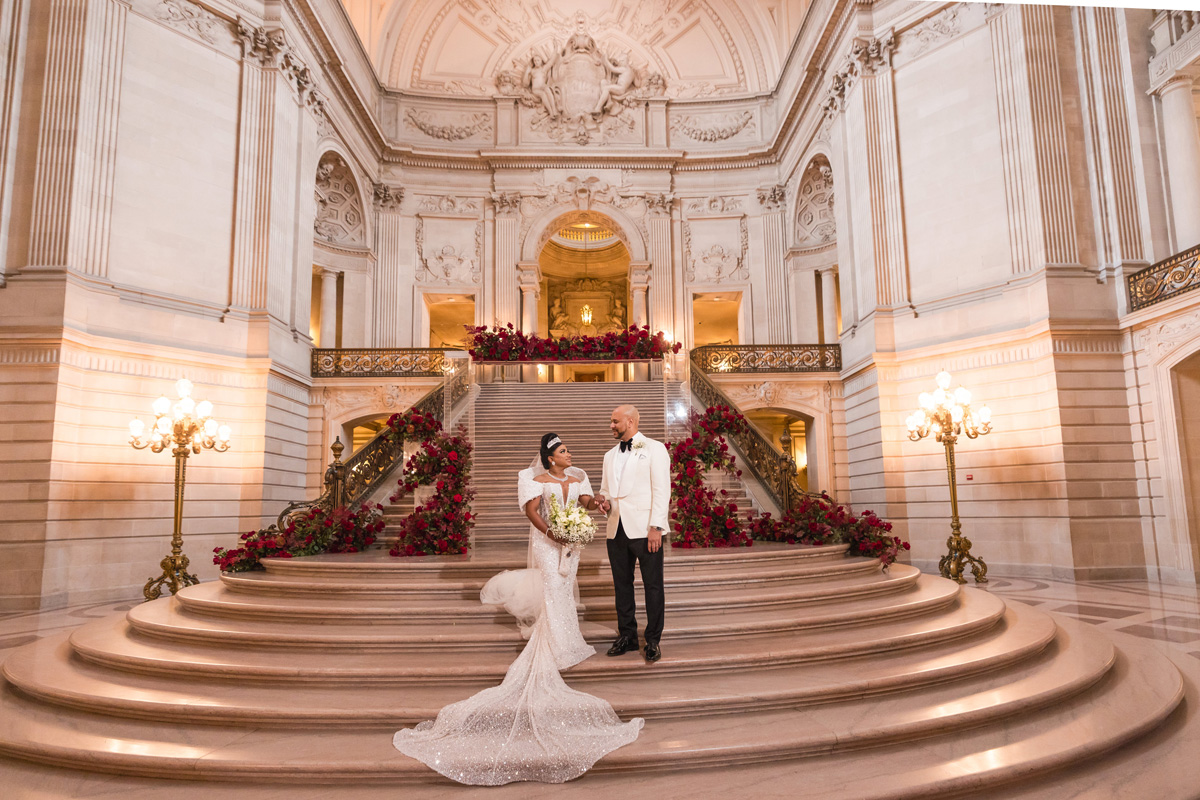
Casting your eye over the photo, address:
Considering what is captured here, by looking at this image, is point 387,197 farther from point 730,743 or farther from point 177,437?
point 730,743

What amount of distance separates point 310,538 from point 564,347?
7.26 m

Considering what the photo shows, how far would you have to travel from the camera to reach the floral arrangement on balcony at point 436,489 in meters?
7.29

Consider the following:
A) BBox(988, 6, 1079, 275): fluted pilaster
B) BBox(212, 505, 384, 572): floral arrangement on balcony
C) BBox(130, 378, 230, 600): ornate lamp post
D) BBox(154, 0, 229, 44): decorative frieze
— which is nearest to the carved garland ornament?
BBox(988, 6, 1079, 275): fluted pilaster

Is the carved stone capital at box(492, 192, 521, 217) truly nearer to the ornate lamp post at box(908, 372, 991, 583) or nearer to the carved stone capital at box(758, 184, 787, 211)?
the carved stone capital at box(758, 184, 787, 211)

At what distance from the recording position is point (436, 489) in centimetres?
800

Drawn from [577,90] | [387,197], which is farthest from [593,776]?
[577,90]

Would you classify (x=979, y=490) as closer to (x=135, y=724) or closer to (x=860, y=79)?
(x=860, y=79)

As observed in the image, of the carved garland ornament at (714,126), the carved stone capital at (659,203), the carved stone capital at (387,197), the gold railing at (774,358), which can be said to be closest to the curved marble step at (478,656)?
the gold railing at (774,358)

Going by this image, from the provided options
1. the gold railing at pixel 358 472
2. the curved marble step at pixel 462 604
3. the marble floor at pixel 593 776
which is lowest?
the marble floor at pixel 593 776

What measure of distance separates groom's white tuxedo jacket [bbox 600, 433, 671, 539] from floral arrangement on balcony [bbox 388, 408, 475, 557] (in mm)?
3120

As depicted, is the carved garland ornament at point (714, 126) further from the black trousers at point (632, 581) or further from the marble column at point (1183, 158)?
the black trousers at point (632, 581)

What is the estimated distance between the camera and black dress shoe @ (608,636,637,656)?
181 inches

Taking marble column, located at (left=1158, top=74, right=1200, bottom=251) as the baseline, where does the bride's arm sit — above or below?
below

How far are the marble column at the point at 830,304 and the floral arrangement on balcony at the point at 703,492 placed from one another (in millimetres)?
11044
